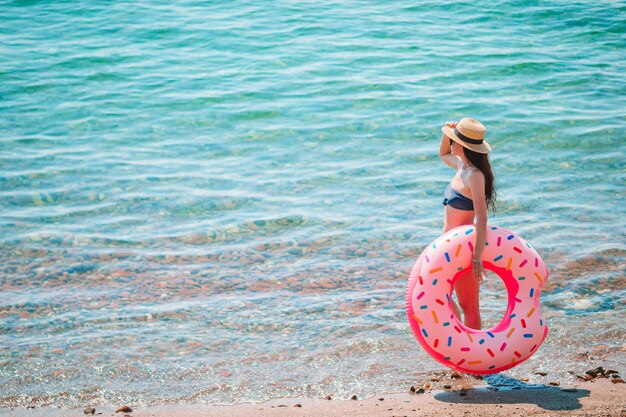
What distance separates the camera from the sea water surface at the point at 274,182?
5648 millimetres

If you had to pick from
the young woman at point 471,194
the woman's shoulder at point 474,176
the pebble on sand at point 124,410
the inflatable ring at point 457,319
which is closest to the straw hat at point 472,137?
the young woman at point 471,194

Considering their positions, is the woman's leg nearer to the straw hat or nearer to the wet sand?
the wet sand

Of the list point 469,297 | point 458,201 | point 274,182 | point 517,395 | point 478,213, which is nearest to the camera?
point 517,395

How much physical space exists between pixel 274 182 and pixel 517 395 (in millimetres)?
5152

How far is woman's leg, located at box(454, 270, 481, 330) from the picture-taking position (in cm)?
519

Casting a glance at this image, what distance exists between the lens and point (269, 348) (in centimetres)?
576

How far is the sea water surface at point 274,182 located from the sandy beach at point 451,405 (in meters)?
0.18

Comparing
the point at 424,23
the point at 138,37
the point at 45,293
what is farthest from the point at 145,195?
the point at 424,23

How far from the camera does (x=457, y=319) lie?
496 centimetres

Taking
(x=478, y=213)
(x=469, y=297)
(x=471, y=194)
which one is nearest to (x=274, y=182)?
(x=469, y=297)

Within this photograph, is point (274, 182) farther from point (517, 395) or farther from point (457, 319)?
point (517, 395)

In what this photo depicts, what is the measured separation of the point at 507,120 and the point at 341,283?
5.36 m

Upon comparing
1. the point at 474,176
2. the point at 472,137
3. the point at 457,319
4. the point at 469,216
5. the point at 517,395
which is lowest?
the point at 517,395

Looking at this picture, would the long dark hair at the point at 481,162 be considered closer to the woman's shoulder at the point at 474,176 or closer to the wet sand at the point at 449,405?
the woman's shoulder at the point at 474,176
